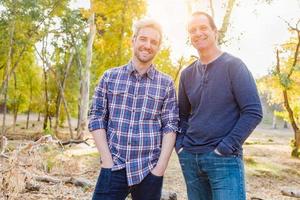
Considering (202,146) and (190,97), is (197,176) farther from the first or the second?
(190,97)

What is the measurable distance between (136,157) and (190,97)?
64cm

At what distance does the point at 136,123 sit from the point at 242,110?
0.82 metres

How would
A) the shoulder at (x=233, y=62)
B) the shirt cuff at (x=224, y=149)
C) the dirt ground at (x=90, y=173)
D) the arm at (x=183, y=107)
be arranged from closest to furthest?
1. the shirt cuff at (x=224, y=149)
2. the shoulder at (x=233, y=62)
3. the arm at (x=183, y=107)
4. the dirt ground at (x=90, y=173)

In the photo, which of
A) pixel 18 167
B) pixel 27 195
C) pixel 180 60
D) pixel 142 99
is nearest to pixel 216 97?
pixel 142 99

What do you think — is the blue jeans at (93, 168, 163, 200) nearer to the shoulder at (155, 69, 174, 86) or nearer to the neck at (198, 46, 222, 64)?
the shoulder at (155, 69, 174, 86)

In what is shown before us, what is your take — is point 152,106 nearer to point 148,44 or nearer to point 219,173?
point 148,44

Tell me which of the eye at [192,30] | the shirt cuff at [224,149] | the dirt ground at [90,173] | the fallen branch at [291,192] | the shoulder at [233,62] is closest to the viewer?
the shirt cuff at [224,149]

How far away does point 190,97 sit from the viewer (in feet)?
11.2

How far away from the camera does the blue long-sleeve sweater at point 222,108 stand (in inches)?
122

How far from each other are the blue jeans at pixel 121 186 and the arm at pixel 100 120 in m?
0.11

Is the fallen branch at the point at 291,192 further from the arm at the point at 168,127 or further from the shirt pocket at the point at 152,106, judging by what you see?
the shirt pocket at the point at 152,106

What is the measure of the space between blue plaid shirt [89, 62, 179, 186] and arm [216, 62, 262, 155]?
51 centimetres

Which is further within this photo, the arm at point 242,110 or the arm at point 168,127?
the arm at point 168,127

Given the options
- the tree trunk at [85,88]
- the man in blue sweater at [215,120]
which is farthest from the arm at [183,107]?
the tree trunk at [85,88]
